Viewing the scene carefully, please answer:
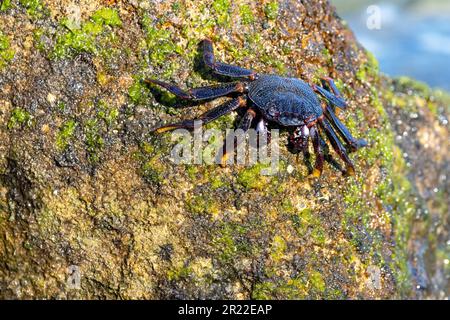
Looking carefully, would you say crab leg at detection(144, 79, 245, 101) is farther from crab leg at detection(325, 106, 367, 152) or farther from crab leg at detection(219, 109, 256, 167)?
crab leg at detection(325, 106, 367, 152)

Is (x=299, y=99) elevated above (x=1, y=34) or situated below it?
below

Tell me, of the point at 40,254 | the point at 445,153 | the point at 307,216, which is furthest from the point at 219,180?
the point at 445,153

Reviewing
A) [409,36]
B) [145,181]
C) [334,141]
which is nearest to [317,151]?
[334,141]

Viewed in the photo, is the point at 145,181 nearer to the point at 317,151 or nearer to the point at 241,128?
the point at 241,128

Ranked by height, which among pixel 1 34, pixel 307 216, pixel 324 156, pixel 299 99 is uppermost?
pixel 1 34

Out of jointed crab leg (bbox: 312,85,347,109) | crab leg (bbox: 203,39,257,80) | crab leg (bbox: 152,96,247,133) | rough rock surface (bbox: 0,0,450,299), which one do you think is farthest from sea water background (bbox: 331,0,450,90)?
crab leg (bbox: 152,96,247,133)

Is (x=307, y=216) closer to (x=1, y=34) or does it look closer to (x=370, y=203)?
(x=370, y=203)

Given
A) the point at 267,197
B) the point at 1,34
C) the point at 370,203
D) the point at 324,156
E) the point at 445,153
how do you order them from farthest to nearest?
the point at 445,153 < the point at 370,203 < the point at 324,156 < the point at 267,197 < the point at 1,34
